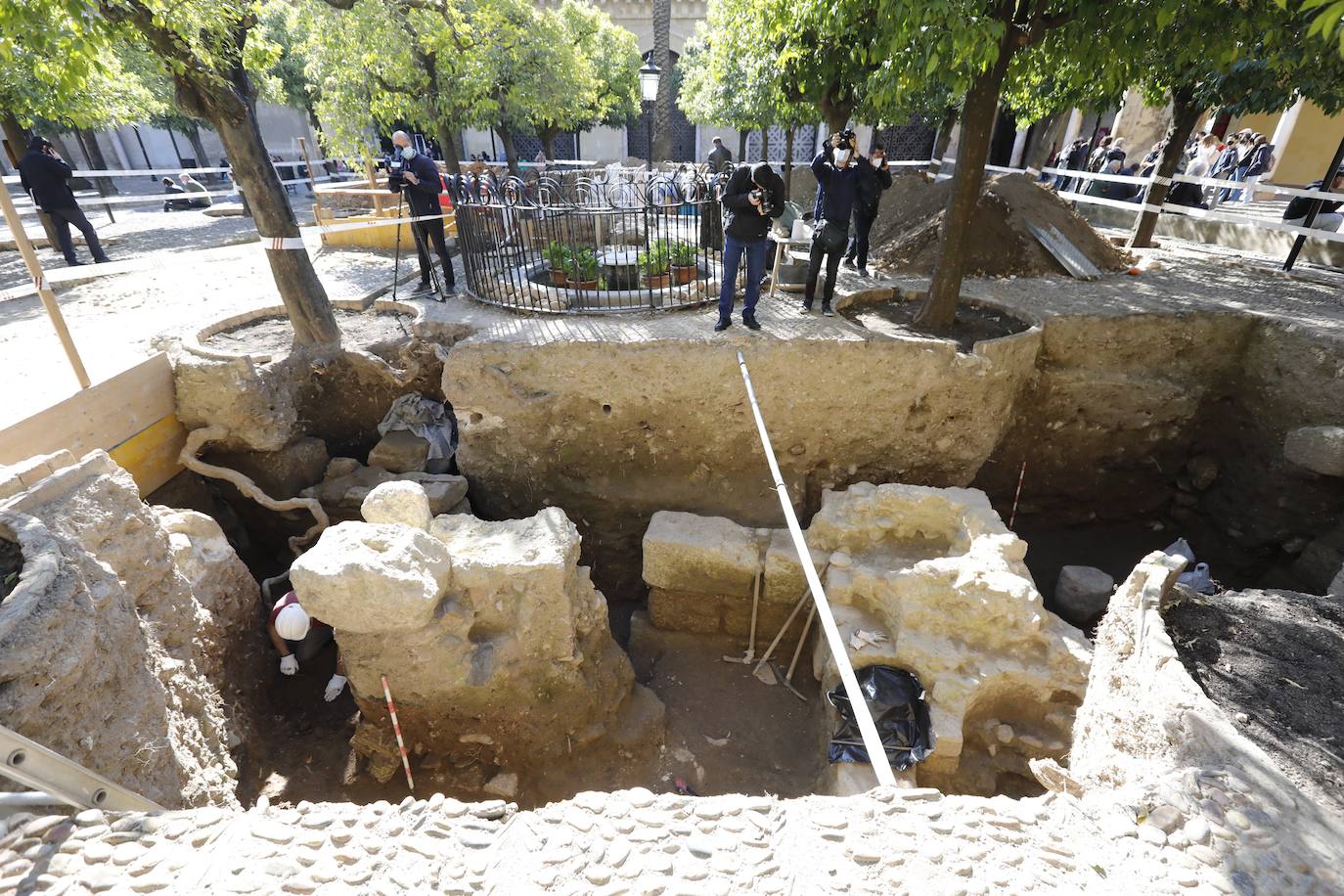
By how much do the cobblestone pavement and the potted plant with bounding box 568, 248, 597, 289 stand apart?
6.43 m

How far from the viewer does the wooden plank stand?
4.81 metres

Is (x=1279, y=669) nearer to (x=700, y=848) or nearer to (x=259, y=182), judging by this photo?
(x=700, y=848)

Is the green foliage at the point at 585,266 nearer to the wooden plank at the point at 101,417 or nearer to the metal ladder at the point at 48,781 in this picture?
the wooden plank at the point at 101,417

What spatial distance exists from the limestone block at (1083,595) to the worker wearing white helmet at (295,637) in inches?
262

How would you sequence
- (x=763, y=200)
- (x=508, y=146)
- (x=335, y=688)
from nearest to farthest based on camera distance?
(x=335, y=688) < (x=763, y=200) < (x=508, y=146)

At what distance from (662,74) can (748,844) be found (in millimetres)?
22213

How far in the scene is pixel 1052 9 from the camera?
19.0 ft

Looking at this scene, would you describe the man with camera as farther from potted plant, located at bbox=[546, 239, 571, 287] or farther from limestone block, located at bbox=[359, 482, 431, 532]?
limestone block, located at bbox=[359, 482, 431, 532]

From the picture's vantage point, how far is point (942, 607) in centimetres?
458

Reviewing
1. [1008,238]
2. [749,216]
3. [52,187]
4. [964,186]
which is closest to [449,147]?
[52,187]

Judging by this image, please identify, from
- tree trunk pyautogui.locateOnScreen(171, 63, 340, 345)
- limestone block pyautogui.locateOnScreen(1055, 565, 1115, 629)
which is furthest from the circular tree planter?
limestone block pyautogui.locateOnScreen(1055, 565, 1115, 629)

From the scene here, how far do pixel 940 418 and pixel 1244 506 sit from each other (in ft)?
12.2

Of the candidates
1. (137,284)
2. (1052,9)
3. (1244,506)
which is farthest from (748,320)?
(137,284)

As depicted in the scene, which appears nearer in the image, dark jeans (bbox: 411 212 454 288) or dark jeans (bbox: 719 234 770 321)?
dark jeans (bbox: 719 234 770 321)
